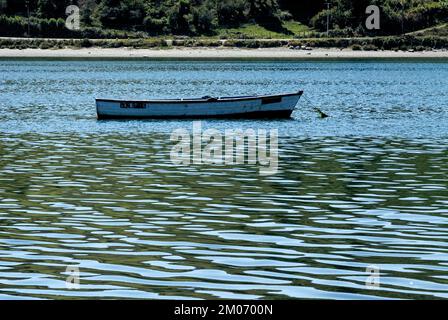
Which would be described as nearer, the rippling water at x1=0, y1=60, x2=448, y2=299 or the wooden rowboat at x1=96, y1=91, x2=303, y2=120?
the rippling water at x1=0, y1=60, x2=448, y2=299

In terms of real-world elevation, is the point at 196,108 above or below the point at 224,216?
below

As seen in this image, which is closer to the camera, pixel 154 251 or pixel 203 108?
pixel 154 251

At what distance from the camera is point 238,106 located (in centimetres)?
Result: 7256

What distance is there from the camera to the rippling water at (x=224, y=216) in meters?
22.2

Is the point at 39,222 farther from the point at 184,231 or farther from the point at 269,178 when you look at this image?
the point at 269,178

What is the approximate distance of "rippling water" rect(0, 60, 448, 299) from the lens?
72.9 feet

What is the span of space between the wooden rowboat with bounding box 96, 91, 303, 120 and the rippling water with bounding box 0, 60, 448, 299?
7023 millimetres

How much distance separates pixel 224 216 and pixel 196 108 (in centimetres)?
4198

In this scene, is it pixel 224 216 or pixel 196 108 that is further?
pixel 196 108

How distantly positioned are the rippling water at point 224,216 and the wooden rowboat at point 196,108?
7.02 meters

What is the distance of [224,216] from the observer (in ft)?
98.8

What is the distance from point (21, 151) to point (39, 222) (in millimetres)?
21364
